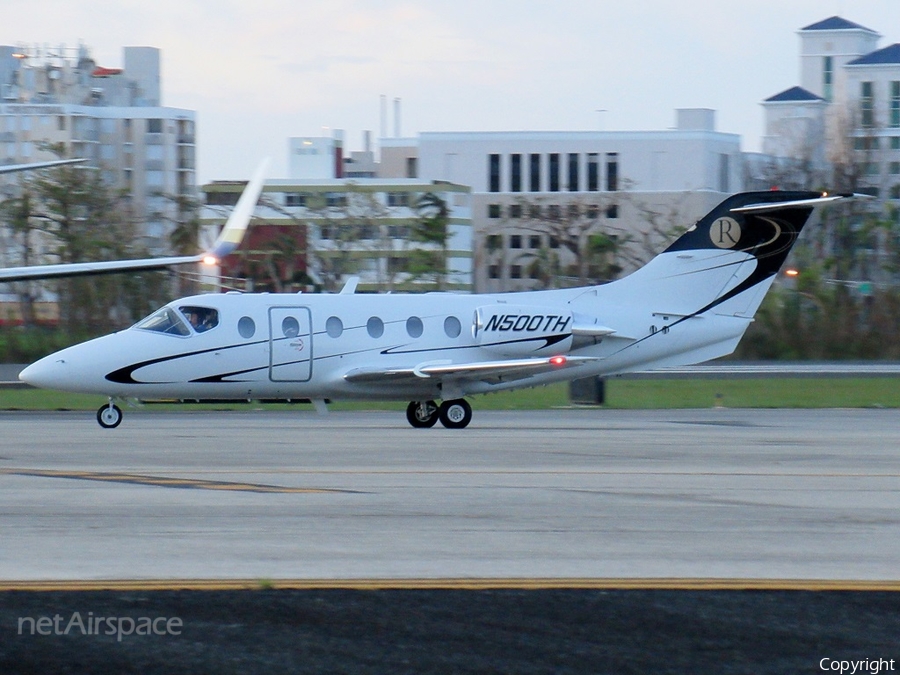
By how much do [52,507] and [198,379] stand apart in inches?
381

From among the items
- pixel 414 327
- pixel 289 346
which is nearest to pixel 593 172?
pixel 414 327

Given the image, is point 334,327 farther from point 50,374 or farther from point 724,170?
point 724,170

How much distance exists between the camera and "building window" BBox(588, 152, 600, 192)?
111375 millimetres

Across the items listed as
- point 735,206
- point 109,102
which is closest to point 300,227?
point 735,206

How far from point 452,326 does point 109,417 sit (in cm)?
574

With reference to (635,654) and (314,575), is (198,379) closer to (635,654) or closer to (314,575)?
(314,575)

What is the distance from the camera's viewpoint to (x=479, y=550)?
999 centimetres

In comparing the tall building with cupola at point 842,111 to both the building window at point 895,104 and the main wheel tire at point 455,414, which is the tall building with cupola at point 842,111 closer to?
the building window at point 895,104

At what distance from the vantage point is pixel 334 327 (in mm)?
22422

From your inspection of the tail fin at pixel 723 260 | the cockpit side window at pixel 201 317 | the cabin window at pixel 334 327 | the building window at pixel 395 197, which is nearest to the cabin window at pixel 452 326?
the cabin window at pixel 334 327

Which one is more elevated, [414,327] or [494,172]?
[494,172]

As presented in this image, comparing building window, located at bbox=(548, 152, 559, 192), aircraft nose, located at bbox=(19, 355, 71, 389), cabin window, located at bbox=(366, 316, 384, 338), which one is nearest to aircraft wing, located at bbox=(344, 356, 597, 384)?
cabin window, located at bbox=(366, 316, 384, 338)

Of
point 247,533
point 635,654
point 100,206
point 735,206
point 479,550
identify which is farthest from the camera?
point 100,206

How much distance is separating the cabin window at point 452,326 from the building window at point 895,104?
95.1 m
